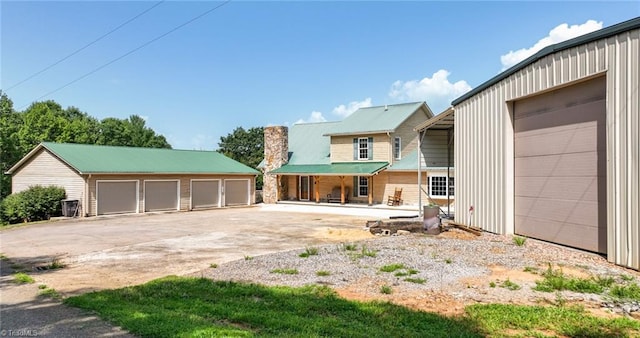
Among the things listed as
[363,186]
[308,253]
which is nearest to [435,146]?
[363,186]

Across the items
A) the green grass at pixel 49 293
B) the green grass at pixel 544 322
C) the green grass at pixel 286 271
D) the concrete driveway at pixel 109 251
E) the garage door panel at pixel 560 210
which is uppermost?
the garage door panel at pixel 560 210

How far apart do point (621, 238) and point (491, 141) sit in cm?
522

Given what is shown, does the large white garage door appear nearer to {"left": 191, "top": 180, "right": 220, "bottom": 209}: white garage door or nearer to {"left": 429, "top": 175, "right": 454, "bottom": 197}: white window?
{"left": 429, "top": 175, "right": 454, "bottom": 197}: white window

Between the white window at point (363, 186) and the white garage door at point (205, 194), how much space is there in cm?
986

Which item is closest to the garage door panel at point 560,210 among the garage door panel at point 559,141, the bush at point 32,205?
the garage door panel at point 559,141

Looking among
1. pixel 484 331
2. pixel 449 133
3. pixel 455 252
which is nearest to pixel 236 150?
pixel 449 133

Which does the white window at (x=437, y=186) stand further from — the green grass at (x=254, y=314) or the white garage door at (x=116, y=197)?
the green grass at (x=254, y=314)

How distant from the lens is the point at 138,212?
78.9ft

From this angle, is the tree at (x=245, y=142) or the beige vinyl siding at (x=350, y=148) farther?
the tree at (x=245, y=142)

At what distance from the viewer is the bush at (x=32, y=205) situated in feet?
69.3

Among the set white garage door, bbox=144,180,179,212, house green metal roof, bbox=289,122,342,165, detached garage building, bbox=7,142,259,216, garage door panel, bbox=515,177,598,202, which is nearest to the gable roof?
detached garage building, bbox=7,142,259,216

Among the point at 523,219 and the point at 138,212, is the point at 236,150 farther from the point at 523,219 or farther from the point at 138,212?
the point at 523,219

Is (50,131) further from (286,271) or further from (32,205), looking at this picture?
(286,271)

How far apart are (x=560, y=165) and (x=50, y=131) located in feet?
161
